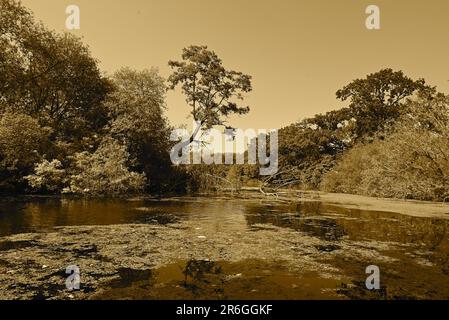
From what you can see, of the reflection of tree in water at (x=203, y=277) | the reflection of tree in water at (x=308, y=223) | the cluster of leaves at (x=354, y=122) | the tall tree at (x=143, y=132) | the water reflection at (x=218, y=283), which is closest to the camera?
the water reflection at (x=218, y=283)

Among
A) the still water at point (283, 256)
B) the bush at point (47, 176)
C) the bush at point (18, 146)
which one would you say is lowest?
the still water at point (283, 256)

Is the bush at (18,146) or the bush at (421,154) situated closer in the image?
the bush at (421,154)

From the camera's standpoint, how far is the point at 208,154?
2478 centimetres

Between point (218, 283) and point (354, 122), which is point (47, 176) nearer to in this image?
point (218, 283)

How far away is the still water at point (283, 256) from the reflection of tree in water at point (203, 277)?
0.01 meters

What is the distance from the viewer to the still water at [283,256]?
4.29 metres

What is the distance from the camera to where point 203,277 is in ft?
15.6

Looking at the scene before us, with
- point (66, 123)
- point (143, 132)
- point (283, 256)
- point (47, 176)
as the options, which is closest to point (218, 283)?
point (283, 256)

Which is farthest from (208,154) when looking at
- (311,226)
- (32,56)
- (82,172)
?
(311,226)

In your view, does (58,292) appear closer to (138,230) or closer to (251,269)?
(251,269)

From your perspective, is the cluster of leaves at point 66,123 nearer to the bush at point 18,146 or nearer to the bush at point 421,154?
the bush at point 18,146

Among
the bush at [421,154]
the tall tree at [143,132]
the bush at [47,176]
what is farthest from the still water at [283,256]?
the tall tree at [143,132]

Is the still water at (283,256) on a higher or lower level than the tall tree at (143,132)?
lower

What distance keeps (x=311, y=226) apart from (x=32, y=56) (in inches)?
723
